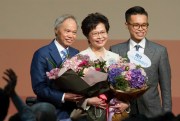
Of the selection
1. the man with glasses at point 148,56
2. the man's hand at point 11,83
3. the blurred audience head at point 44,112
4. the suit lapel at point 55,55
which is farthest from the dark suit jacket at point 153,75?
the man's hand at point 11,83

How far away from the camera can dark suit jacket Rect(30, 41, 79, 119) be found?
368 cm

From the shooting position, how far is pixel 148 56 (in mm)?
4004

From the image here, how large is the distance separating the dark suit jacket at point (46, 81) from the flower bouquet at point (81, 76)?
10cm

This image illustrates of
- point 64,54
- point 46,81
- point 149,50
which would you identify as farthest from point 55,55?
point 149,50

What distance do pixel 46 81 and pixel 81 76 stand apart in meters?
0.30

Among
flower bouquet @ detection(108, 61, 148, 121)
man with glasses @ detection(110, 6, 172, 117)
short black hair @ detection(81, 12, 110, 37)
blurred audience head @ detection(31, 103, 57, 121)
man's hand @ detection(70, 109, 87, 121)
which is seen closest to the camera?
blurred audience head @ detection(31, 103, 57, 121)

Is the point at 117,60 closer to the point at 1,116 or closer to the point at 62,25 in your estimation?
the point at 62,25

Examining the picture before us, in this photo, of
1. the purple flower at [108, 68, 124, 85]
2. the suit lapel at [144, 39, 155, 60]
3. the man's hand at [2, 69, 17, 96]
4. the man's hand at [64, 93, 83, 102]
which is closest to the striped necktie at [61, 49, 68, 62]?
the man's hand at [64, 93, 83, 102]

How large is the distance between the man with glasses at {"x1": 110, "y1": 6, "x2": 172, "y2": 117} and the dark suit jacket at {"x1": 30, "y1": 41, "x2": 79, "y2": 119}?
1.59ft

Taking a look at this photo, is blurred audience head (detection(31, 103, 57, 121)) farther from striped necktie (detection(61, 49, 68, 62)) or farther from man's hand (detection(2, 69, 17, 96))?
striped necktie (detection(61, 49, 68, 62))

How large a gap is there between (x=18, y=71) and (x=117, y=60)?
2.81m

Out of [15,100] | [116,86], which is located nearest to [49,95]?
[116,86]

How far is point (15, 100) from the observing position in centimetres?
287

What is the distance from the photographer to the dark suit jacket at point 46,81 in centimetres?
368
